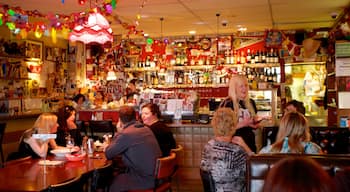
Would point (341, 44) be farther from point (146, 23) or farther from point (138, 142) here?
point (146, 23)

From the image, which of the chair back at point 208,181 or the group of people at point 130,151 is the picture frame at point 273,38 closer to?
the group of people at point 130,151

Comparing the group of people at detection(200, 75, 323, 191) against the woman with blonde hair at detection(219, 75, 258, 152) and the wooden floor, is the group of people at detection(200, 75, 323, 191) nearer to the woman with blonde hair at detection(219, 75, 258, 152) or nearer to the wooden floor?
the woman with blonde hair at detection(219, 75, 258, 152)

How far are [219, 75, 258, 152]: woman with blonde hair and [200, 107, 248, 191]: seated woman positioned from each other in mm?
1140

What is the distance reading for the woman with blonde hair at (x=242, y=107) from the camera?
4979 mm

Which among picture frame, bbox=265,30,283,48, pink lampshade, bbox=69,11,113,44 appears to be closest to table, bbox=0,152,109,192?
pink lampshade, bbox=69,11,113,44

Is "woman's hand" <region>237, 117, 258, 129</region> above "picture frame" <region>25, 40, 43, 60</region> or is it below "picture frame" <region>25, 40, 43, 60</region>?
below

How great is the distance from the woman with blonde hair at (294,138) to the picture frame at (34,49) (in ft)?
26.1

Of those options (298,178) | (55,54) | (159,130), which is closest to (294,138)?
(159,130)

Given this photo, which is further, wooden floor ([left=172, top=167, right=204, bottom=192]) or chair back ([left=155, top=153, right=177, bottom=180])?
wooden floor ([left=172, top=167, right=204, bottom=192])

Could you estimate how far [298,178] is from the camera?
Result: 4.49 feet

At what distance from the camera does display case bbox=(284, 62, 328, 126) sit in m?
10.5

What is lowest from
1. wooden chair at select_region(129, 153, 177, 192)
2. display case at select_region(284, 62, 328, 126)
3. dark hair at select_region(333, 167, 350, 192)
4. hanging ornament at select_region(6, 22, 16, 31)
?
wooden chair at select_region(129, 153, 177, 192)

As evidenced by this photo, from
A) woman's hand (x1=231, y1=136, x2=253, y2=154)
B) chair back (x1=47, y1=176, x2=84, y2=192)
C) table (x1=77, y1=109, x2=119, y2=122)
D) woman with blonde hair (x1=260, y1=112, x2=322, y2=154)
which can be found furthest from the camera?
table (x1=77, y1=109, x2=119, y2=122)

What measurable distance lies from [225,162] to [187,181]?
3.28m
